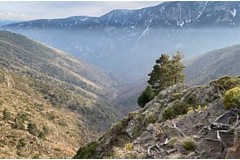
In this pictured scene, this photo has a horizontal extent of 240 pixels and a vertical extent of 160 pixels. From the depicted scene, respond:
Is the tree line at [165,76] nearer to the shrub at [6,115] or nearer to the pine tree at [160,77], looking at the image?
the pine tree at [160,77]

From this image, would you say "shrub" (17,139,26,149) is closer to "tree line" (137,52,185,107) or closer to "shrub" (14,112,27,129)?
"shrub" (14,112,27,129)

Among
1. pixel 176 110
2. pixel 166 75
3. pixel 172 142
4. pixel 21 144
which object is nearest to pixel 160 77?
pixel 166 75

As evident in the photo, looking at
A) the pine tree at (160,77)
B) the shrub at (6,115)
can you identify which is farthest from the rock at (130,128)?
the shrub at (6,115)

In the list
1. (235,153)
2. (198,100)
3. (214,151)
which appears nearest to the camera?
(235,153)

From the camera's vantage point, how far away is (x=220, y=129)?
14758mm

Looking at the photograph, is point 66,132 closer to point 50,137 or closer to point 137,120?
point 50,137

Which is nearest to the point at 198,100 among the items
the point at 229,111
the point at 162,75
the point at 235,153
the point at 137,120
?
the point at 137,120

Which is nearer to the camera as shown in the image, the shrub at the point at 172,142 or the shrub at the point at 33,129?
the shrub at the point at 172,142

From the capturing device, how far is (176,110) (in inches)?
1076

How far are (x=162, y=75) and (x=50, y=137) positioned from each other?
75.6 metres

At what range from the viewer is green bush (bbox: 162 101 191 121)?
26.5 metres

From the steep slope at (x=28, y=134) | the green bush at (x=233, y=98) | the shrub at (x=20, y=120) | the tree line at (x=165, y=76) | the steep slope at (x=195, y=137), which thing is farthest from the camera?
the shrub at (x=20, y=120)

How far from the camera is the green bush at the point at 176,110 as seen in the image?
26494 mm

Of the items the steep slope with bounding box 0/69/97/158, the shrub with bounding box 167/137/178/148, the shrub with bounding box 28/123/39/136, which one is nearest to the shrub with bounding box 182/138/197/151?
the shrub with bounding box 167/137/178/148
